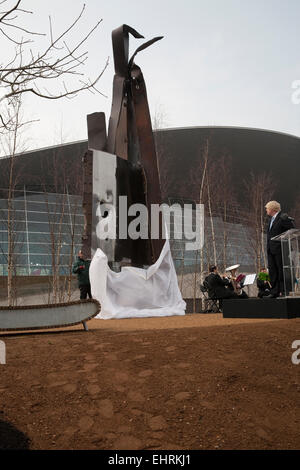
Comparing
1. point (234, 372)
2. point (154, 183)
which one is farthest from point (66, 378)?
point (154, 183)

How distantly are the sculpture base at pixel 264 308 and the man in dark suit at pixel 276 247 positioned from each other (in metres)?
0.57

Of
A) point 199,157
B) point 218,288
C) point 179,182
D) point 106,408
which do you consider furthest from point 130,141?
point 179,182

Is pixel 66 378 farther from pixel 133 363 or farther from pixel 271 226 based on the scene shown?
pixel 271 226

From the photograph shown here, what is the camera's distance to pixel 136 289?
413 inches

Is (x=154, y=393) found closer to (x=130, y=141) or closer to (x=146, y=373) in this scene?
(x=146, y=373)

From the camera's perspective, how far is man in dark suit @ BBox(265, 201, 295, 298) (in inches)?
340

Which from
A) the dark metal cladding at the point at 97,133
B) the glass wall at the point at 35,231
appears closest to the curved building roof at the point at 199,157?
the glass wall at the point at 35,231

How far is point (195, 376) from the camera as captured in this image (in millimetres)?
4449

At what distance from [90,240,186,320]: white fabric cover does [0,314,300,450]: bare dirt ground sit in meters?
4.26

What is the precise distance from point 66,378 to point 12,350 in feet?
3.70

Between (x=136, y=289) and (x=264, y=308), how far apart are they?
3.32m

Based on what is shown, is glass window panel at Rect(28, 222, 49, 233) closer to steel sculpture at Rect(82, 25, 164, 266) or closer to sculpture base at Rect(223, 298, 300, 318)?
steel sculpture at Rect(82, 25, 164, 266)

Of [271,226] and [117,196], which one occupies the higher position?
[117,196]
